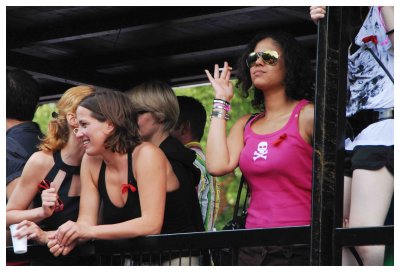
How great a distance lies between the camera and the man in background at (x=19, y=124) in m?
7.09

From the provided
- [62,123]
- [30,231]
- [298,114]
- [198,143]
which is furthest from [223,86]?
[198,143]

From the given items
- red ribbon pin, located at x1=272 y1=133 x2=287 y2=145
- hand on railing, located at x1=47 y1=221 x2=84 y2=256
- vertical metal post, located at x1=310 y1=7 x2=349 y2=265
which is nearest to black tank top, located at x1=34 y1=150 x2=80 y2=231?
hand on railing, located at x1=47 y1=221 x2=84 y2=256

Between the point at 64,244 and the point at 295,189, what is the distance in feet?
4.75

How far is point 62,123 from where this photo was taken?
6863mm

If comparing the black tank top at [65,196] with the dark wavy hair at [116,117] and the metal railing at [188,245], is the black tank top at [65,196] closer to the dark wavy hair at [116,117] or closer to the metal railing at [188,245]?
the metal railing at [188,245]

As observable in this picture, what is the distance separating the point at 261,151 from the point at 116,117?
3.22 feet

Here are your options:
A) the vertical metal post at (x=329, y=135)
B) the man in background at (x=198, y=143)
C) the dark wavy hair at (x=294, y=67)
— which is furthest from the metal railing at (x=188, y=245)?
the man in background at (x=198, y=143)

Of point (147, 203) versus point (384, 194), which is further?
point (147, 203)

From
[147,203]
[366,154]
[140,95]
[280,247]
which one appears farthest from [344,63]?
[140,95]

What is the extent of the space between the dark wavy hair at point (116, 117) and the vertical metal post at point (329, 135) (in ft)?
4.55

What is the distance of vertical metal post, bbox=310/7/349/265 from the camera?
5246mm

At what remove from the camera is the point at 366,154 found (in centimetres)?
553

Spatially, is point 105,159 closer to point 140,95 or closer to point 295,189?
point 140,95

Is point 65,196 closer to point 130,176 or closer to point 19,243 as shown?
point 19,243
